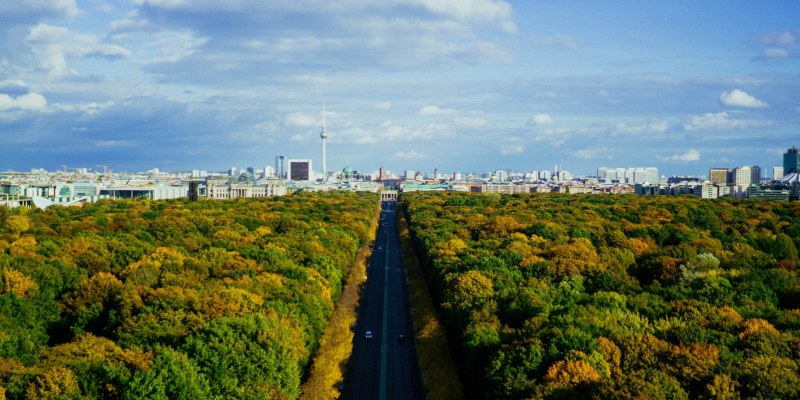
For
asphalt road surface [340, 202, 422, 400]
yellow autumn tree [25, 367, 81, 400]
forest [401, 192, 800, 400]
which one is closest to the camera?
yellow autumn tree [25, 367, 81, 400]

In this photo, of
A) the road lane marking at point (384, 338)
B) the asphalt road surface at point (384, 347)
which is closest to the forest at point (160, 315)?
the asphalt road surface at point (384, 347)

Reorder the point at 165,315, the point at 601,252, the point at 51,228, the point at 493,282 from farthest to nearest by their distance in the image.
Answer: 1. the point at 51,228
2. the point at 601,252
3. the point at 493,282
4. the point at 165,315

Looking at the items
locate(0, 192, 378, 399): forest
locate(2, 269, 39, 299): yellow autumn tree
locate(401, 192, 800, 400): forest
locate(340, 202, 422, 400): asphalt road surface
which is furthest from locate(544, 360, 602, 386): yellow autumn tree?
locate(2, 269, 39, 299): yellow autumn tree

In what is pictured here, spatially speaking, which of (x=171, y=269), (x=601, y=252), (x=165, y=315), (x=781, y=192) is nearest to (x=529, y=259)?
(x=601, y=252)

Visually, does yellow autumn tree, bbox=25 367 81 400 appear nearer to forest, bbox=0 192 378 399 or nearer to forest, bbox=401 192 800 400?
forest, bbox=0 192 378 399

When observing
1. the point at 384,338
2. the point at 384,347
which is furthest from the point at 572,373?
the point at 384,338

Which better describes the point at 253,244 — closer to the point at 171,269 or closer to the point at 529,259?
the point at 171,269
